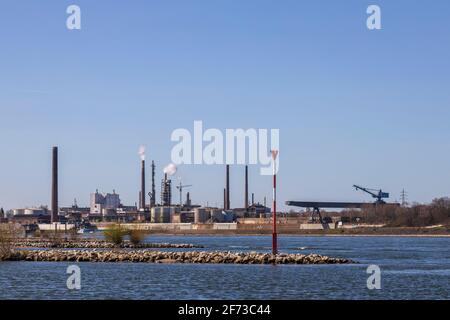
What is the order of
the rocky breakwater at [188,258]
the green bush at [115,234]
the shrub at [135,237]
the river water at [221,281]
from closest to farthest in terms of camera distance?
the river water at [221,281], the rocky breakwater at [188,258], the green bush at [115,234], the shrub at [135,237]

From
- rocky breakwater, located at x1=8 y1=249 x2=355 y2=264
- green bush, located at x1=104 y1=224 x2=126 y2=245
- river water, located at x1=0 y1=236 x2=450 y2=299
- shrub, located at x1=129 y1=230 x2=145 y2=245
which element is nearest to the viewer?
river water, located at x1=0 y1=236 x2=450 y2=299

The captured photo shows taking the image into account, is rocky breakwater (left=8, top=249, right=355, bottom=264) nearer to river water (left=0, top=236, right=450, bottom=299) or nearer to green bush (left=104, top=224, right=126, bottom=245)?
river water (left=0, top=236, right=450, bottom=299)

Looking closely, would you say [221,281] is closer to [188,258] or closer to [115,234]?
[188,258]

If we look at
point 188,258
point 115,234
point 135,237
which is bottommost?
point 188,258

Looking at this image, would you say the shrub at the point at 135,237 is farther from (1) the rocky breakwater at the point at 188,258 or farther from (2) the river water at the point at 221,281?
(2) the river water at the point at 221,281

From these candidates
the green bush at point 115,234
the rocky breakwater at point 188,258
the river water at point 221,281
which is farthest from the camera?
the green bush at point 115,234

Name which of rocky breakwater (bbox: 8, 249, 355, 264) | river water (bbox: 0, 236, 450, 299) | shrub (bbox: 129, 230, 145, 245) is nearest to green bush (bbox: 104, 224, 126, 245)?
shrub (bbox: 129, 230, 145, 245)

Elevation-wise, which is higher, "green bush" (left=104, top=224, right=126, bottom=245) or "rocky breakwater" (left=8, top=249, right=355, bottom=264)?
"green bush" (left=104, top=224, right=126, bottom=245)

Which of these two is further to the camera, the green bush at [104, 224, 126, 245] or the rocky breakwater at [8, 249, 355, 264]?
the green bush at [104, 224, 126, 245]

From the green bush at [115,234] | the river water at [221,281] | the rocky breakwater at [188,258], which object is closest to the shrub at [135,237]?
the green bush at [115,234]

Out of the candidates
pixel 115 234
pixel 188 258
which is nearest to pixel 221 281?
pixel 188 258
